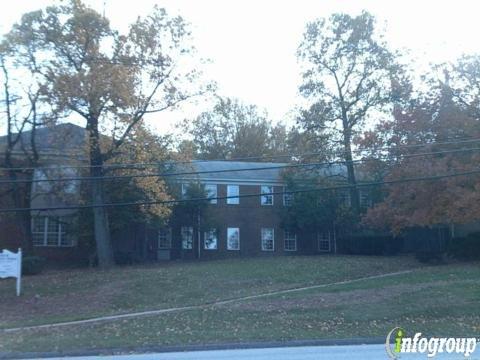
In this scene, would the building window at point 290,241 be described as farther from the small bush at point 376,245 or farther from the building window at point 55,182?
the building window at point 55,182

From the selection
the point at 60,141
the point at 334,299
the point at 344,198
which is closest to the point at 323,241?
the point at 344,198

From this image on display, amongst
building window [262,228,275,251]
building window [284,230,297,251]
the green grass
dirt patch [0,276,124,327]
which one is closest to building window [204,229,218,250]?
building window [262,228,275,251]

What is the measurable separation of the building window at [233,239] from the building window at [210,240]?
1005mm

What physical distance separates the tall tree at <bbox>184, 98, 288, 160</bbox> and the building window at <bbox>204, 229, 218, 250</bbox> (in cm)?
1895

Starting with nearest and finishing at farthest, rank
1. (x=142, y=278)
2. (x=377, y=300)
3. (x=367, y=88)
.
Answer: (x=377, y=300), (x=142, y=278), (x=367, y=88)

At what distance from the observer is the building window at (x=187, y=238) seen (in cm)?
4550

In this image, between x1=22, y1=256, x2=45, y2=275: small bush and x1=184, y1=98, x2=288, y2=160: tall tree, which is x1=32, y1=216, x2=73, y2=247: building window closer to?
x1=22, y1=256, x2=45, y2=275: small bush

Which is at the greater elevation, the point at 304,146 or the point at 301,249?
the point at 304,146

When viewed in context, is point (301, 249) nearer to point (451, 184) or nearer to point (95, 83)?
point (451, 184)

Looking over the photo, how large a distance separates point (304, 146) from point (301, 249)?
27.7ft

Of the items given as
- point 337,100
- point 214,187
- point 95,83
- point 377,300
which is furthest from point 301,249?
point 377,300

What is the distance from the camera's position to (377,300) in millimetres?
22734

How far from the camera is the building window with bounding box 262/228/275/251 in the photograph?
47.9m

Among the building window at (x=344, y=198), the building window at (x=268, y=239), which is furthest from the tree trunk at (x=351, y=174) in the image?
the building window at (x=268, y=239)
